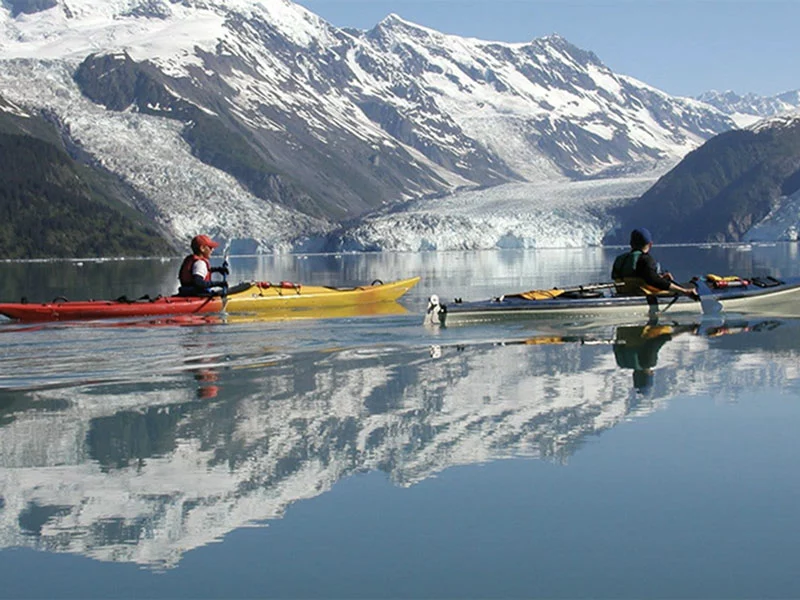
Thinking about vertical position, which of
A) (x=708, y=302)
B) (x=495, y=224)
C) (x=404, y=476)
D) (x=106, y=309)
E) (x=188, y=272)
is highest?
(x=495, y=224)

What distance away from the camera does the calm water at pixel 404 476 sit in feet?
26.1

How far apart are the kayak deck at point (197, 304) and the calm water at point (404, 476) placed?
8.74m

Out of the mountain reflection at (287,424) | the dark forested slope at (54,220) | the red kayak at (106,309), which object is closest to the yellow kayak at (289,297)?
the red kayak at (106,309)

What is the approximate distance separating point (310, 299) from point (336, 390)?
15972 millimetres

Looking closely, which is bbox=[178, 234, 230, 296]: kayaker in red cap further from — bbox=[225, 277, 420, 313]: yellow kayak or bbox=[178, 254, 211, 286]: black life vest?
bbox=[225, 277, 420, 313]: yellow kayak

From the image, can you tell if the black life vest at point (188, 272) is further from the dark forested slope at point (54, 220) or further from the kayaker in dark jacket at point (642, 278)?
the dark forested slope at point (54, 220)

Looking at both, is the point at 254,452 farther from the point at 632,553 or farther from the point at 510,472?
the point at 632,553

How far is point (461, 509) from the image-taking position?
932 centimetres

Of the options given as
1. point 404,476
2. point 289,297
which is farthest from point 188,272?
point 404,476

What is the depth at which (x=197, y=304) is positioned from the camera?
91.7ft

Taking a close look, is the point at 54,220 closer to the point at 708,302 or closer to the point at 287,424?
the point at 708,302

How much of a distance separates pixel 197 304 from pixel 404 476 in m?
18.2

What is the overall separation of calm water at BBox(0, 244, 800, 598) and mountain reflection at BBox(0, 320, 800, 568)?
4cm

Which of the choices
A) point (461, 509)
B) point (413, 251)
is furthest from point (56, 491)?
point (413, 251)
